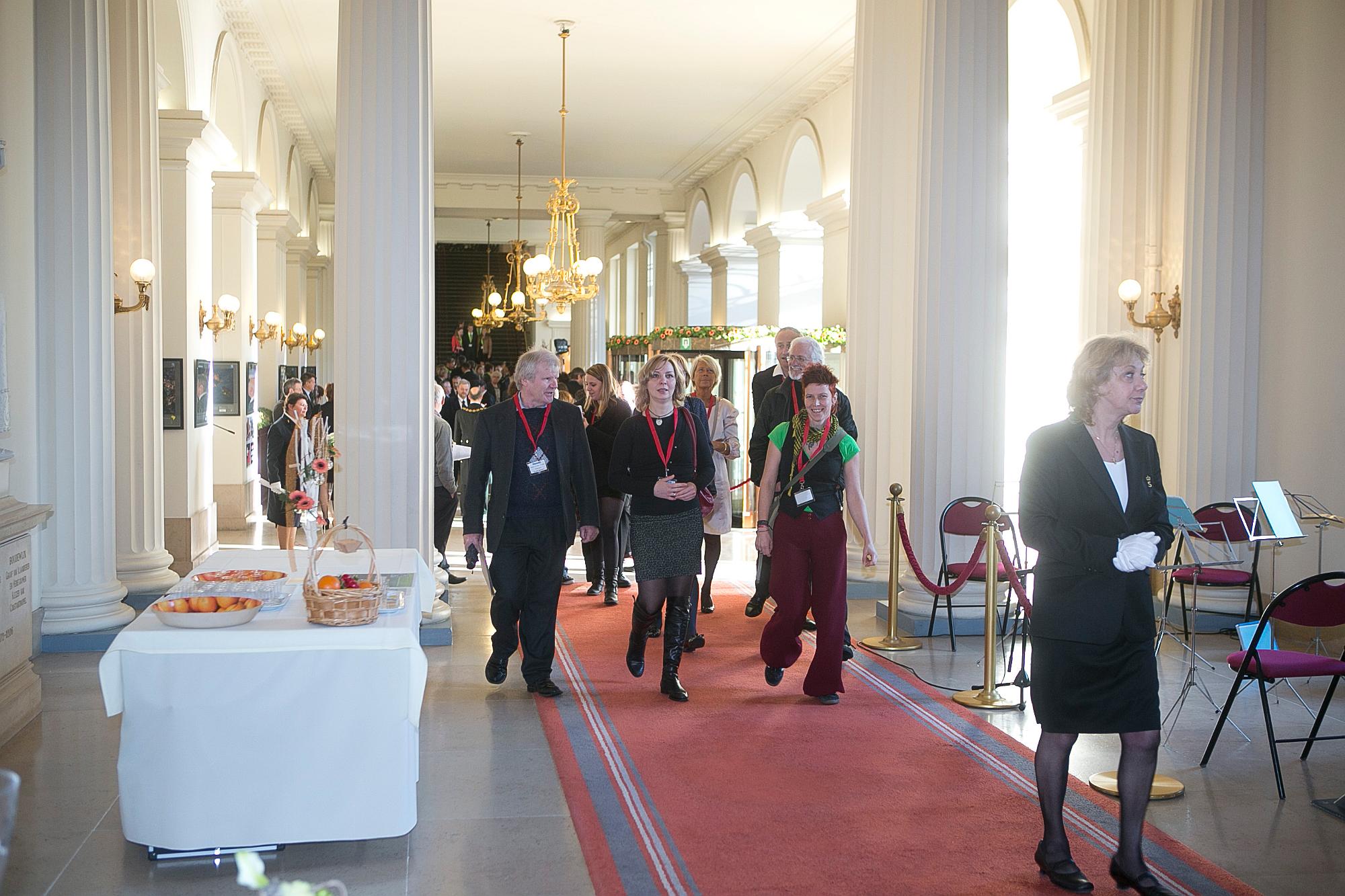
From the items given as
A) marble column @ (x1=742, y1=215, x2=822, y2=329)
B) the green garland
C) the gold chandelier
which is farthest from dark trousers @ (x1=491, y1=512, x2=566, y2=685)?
marble column @ (x1=742, y1=215, x2=822, y2=329)

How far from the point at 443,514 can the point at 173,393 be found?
10.3ft

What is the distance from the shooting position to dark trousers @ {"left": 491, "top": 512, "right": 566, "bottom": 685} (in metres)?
6.01

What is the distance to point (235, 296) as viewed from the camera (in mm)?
13539

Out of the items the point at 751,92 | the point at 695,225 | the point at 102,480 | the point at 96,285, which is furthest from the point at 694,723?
the point at 695,225

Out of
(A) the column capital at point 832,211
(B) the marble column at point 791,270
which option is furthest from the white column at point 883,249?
(B) the marble column at point 791,270

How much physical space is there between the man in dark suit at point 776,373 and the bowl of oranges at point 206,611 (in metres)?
4.81

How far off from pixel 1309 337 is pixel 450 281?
29697mm

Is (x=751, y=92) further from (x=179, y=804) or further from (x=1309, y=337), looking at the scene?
(x=179, y=804)

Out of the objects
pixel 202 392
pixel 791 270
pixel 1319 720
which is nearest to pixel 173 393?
pixel 202 392

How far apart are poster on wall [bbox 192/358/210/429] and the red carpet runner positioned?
19.4 ft

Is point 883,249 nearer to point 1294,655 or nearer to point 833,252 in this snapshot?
point 1294,655

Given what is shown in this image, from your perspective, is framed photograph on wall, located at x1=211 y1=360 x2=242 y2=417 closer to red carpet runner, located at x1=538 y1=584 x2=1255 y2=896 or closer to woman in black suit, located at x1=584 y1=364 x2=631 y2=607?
woman in black suit, located at x1=584 y1=364 x2=631 y2=607

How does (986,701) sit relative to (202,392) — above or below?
below

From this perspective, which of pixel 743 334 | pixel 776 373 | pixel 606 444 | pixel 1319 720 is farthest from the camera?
pixel 743 334
